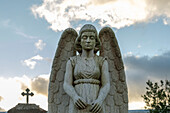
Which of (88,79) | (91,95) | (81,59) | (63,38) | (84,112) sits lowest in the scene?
(84,112)

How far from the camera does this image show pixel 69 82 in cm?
693

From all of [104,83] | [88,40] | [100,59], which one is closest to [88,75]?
[104,83]

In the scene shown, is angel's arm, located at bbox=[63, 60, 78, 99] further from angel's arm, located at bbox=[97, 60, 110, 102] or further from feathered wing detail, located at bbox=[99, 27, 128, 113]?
feathered wing detail, located at bbox=[99, 27, 128, 113]

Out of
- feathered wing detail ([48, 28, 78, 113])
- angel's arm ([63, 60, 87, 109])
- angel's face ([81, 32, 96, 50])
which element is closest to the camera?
angel's arm ([63, 60, 87, 109])

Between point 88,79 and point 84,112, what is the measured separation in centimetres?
90

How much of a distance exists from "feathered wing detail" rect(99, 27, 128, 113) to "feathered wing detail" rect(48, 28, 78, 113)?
946mm

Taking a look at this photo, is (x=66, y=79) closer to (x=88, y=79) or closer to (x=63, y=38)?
(x=88, y=79)

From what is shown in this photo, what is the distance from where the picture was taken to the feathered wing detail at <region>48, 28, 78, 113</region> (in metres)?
7.43

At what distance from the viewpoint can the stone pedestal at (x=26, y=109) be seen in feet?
50.5

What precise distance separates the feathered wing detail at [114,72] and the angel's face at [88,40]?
810mm

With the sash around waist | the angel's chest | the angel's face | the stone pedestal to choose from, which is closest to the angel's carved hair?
the angel's face

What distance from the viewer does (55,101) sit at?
7.46 meters

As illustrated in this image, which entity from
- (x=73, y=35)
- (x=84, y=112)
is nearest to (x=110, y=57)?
(x=73, y=35)

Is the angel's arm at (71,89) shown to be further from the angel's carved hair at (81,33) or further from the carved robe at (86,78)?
the angel's carved hair at (81,33)
